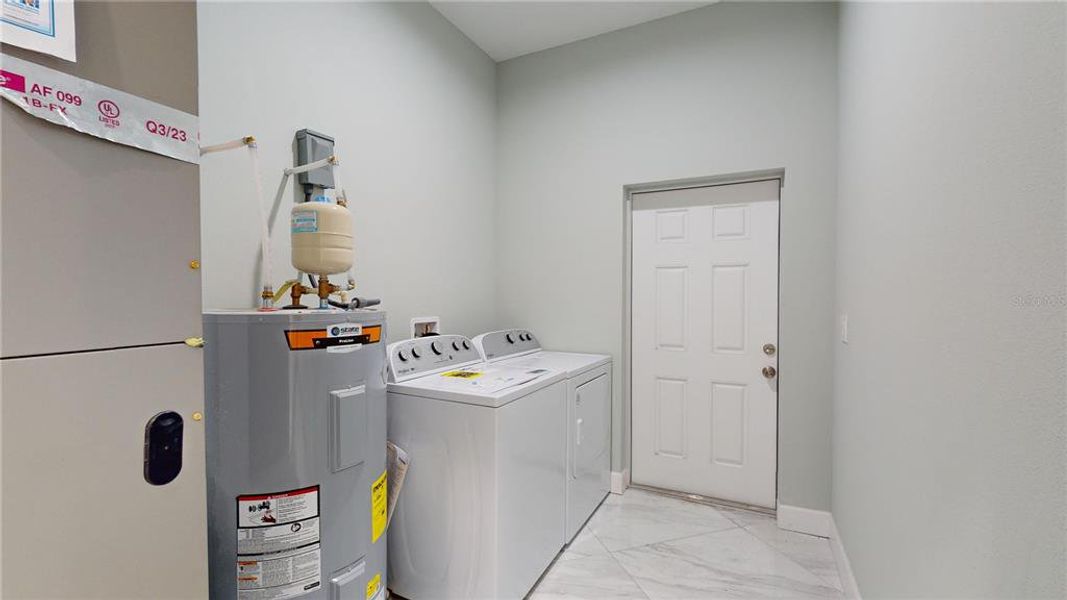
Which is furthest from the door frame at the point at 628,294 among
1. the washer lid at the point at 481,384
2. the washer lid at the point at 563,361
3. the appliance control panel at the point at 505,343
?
the washer lid at the point at 481,384

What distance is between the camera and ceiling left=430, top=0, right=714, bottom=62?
2.64 metres

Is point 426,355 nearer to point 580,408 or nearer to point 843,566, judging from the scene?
point 580,408

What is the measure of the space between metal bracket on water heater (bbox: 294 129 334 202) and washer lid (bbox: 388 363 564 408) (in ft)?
3.02

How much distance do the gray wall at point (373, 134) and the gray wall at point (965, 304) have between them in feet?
6.86

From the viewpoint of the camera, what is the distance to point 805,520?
2428 millimetres

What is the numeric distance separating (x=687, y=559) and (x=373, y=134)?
8.70 feet

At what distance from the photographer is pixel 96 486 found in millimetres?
743

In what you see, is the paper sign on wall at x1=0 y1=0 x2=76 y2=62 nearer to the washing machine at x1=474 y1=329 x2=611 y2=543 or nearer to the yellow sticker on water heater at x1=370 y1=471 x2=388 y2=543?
the yellow sticker on water heater at x1=370 y1=471 x2=388 y2=543

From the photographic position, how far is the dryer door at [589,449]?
7.60 ft

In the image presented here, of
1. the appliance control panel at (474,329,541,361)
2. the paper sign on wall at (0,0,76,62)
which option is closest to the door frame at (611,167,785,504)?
the appliance control panel at (474,329,541,361)

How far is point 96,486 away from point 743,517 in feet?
9.42

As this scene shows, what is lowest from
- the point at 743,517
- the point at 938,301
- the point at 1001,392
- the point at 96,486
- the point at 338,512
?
the point at 743,517

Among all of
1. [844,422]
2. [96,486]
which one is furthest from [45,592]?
[844,422]

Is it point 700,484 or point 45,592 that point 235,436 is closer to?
point 45,592
